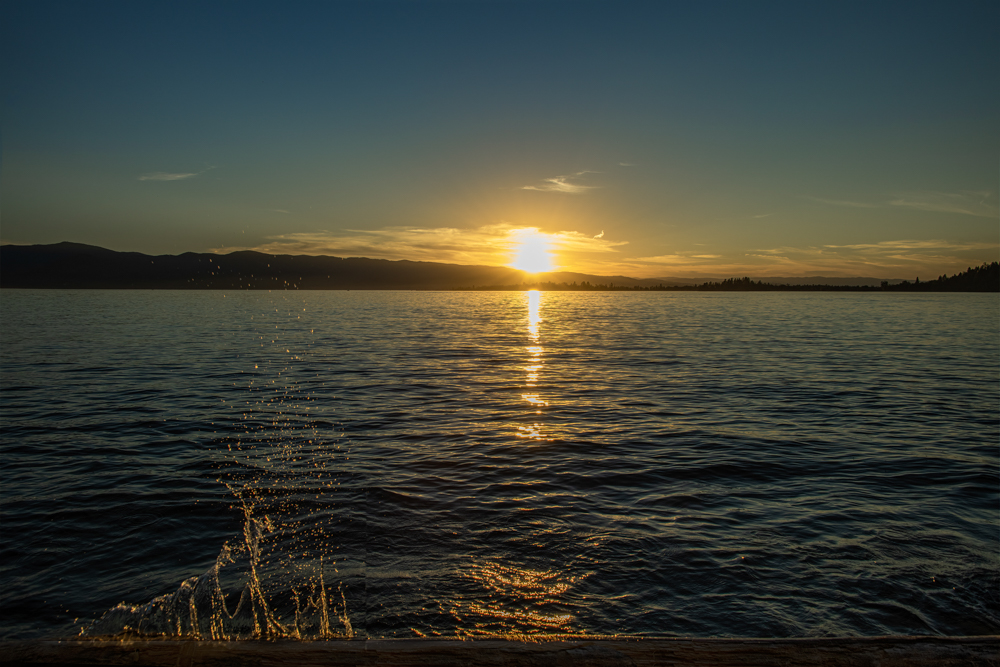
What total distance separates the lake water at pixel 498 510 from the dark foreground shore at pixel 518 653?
3121 millimetres

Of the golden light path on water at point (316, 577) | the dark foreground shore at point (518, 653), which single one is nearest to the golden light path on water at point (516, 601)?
the golden light path on water at point (316, 577)

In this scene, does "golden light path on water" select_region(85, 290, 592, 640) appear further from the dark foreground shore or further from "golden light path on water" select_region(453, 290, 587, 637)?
the dark foreground shore

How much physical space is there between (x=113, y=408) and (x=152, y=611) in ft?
50.0

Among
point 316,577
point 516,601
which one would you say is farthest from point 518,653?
point 316,577

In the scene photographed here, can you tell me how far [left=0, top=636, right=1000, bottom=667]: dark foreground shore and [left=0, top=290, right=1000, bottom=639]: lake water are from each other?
3.12m

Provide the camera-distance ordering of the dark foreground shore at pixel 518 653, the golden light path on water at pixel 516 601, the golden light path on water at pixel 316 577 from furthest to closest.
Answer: the golden light path on water at pixel 316 577, the golden light path on water at pixel 516 601, the dark foreground shore at pixel 518 653

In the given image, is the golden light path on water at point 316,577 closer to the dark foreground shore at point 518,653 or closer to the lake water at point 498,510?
the lake water at point 498,510

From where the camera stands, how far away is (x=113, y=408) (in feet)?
64.2

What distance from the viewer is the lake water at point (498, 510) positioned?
7086 mm

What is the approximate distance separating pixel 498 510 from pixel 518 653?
6.68m

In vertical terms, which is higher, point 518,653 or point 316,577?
point 518,653

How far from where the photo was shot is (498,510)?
1023 centimetres

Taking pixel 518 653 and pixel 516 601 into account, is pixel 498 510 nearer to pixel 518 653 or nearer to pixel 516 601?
pixel 516 601

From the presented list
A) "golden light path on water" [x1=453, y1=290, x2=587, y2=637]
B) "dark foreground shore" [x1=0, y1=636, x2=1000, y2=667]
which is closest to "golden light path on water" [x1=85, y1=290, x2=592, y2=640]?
"golden light path on water" [x1=453, y1=290, x2=587, y2=637]
